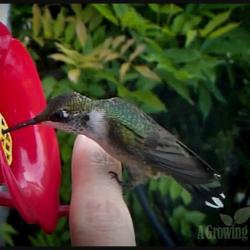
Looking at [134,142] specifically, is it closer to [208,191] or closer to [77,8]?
[208,191]

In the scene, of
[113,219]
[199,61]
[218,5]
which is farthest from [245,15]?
[113,219]

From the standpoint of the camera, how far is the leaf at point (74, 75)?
1635mm

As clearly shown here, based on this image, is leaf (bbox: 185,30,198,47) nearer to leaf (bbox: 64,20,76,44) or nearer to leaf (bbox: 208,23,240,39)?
leaf (bbox: 208,23,240,39)

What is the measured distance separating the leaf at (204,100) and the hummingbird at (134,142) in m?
0.59

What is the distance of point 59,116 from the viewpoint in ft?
3.60

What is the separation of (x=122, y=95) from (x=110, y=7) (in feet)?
0.83

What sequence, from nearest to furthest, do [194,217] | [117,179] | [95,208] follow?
[95,208], [117,179], [194,217]

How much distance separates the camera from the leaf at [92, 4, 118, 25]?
5.70ft

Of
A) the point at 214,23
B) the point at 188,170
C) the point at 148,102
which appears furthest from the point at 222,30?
the point at 188,170

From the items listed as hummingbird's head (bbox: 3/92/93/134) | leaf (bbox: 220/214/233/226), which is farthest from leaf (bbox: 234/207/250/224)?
hummingbird's head (bbox: 3/92/93/134)

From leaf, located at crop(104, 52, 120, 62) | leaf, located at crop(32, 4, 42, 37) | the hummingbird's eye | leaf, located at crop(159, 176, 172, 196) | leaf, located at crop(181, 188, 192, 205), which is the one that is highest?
leaf, located at crop(32, 4, 42, 37)

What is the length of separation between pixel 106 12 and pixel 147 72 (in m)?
0.19

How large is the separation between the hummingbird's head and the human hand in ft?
0.23

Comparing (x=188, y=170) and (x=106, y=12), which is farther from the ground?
(x=106, y=12)
